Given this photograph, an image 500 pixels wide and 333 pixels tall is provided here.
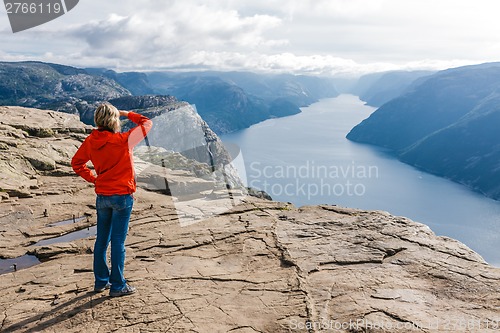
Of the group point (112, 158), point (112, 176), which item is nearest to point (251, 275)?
point (112, 176)

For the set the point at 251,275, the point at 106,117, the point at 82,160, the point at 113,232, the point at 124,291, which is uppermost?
the point at 106,117

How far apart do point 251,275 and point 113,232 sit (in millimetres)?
3987

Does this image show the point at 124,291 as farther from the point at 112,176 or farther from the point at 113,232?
the point at 112,176

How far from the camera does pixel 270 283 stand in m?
9.30

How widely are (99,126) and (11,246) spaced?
25.7ft

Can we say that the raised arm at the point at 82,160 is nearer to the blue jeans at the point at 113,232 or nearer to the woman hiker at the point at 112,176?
the woman hiker at the point at 112,176

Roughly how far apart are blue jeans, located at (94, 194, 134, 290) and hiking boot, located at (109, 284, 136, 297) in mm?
69

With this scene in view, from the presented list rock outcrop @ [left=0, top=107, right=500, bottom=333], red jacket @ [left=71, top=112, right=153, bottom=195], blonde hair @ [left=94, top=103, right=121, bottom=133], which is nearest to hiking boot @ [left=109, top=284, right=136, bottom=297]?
rock outcrop @ [left=0, top=107, right=500, bottom=333]

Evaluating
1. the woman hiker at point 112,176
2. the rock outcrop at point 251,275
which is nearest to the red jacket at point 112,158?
the woman hiker at point 112,176

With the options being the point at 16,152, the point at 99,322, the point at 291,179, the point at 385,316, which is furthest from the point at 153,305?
the point at 291,179

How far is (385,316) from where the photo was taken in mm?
7793

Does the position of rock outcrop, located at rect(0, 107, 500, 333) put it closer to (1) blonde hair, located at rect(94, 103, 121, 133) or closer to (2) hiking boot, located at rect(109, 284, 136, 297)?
(2) hiking boot, located at rect(109, 284, 136, 297)

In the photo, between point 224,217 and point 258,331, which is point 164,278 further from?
point 224,217

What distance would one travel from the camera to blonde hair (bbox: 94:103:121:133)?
7449 millimetres
